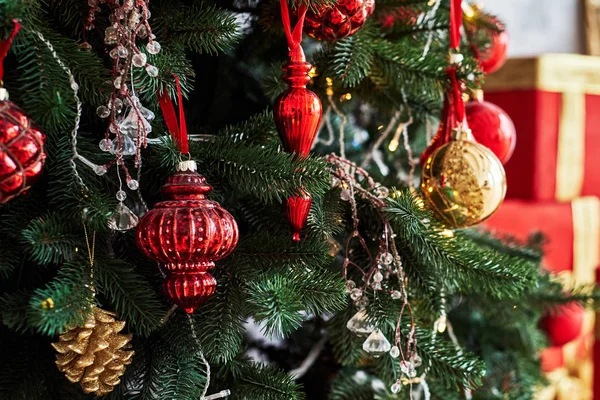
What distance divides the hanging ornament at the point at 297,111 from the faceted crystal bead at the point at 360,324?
96mm

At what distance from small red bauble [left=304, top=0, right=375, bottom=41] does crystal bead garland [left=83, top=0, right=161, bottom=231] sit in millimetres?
129

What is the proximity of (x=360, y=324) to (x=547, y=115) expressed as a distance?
1.00 m

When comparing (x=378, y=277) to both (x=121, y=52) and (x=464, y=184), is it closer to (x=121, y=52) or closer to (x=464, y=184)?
(x=464, y=184)

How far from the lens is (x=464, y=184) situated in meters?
0.54

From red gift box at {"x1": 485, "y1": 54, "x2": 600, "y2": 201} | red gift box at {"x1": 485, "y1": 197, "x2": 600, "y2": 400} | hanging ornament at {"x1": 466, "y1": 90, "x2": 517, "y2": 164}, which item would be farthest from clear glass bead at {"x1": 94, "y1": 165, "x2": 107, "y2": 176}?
red gift box at {"x1": 485, "y1": 54, "x2": 600, "y2": 201}

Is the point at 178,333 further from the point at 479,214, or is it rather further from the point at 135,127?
the point at 479,214

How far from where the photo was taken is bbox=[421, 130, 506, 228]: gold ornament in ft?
1.78

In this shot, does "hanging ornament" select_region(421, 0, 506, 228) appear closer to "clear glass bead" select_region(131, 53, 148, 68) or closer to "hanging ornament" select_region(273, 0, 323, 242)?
"hanging ornament" select_region(273, 0, 323, 242)

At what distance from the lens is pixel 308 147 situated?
1.54ft

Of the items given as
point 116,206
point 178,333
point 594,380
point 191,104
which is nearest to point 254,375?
point 178,333

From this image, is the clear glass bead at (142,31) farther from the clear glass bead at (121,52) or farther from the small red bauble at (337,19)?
the small red bauble at (337,19)

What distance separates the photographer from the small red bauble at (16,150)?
0.36 metres

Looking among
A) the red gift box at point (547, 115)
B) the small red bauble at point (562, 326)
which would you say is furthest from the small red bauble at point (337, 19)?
the red gift box at point (547, 115)

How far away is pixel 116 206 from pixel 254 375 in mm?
172
